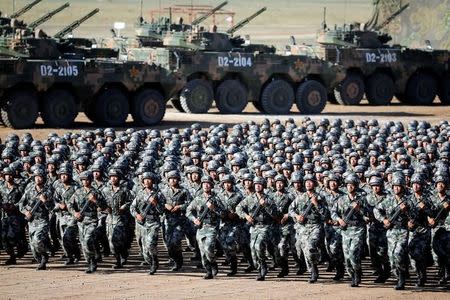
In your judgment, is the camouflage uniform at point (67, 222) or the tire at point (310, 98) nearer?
the camouflage uniform at point (67, 222)

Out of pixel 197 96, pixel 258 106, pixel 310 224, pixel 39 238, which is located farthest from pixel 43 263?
pixel 258 106

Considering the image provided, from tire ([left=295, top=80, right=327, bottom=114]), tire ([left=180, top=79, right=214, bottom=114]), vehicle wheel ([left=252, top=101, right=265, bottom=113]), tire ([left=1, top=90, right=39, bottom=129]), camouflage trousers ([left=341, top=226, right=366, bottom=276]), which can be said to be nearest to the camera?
camouflage trousers ([left=341, top=226, right=366, bottom=276])

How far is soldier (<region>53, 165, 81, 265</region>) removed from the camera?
1833cm

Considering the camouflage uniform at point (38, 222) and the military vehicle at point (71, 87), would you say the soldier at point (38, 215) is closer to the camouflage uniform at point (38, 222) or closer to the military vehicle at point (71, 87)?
the camouflage uniform at point (38, 222)

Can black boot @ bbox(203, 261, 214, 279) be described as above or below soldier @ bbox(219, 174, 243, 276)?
below

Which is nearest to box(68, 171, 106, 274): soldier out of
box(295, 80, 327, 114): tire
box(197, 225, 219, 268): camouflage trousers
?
box(197, 225, 219, 268): camouflage trousers

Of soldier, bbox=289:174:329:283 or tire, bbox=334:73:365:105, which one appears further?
tire, bbox=334:73:365:105

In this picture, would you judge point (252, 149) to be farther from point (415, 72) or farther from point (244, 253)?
point (415, 72)

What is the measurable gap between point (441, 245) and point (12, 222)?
660cm

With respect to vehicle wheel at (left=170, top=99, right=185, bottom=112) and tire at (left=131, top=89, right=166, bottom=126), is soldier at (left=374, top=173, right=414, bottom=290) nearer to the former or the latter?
tire at (left=131, top=89, right=166, bottom=126)

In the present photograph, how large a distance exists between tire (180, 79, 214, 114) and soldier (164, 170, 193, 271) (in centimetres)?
2042

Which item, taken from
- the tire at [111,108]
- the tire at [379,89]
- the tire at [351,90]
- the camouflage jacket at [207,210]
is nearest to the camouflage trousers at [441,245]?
the camouflage jacket at [207,210]

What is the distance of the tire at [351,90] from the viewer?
43531 mm

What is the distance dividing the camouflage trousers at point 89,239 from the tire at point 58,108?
53.0ft
